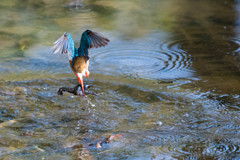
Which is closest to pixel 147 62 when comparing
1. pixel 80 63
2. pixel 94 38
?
pixel 94 38

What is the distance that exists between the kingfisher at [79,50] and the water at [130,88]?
0.43 meters

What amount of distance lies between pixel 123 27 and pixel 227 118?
135 inches

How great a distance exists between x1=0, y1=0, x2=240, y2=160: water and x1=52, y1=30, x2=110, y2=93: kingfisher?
0.43 m

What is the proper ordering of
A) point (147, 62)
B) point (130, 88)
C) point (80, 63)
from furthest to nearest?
point (147, 62) → point (130, 88) → point (80, 63)

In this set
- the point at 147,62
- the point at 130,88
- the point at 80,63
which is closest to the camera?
the point at 80,63

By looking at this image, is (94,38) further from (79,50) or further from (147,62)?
(147,62)

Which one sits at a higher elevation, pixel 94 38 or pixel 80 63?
pixel 94 38

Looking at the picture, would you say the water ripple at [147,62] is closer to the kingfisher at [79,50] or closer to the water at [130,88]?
the water at [130,88]

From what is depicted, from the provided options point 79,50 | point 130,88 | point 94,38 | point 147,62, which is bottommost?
point 130,88

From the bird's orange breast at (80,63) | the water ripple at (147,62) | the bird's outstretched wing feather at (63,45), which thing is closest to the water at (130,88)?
the water ripple at (147,62)

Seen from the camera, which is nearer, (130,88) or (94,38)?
(94,38)

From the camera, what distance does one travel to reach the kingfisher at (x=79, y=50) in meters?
3.52

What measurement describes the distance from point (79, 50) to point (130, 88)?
0.80 metres

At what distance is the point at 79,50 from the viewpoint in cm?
360
